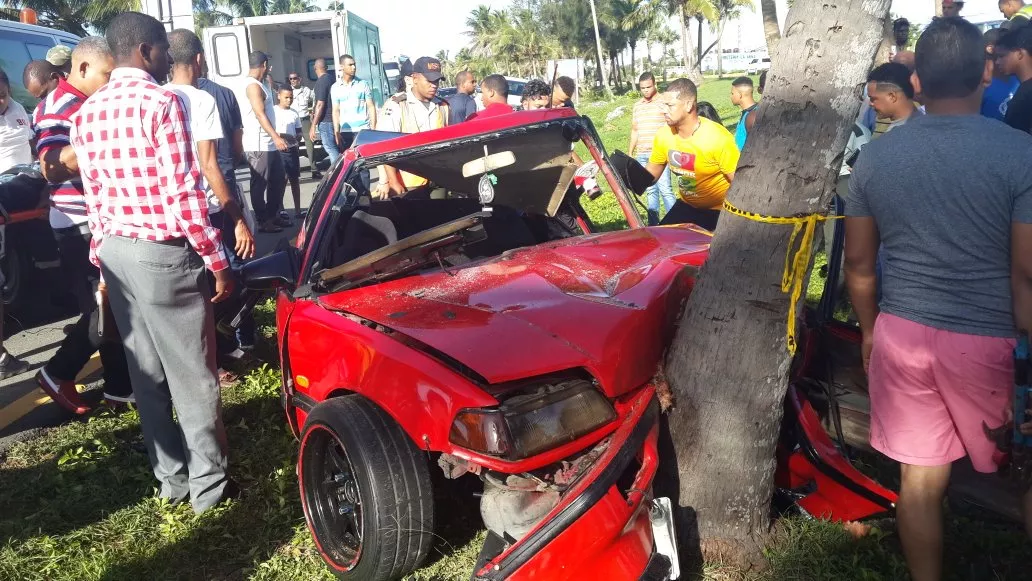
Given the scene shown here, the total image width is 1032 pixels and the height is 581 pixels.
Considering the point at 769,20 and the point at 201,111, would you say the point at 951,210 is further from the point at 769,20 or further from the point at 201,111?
the point at 769,20

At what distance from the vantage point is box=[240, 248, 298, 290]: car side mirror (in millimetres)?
3328

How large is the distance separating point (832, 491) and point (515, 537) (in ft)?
4.07

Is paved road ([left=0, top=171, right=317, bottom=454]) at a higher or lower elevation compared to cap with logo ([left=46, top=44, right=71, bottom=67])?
lower

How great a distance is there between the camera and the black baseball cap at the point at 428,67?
27.4ft

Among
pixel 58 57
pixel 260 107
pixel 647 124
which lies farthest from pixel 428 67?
pixel 58 57

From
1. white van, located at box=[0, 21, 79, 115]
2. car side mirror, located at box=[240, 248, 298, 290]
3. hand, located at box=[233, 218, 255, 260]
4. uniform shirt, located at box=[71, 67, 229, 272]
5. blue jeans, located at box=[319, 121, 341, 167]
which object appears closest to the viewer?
uniform shirt, located at box=[71, 67, 229, 272]

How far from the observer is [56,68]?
20.8 feet

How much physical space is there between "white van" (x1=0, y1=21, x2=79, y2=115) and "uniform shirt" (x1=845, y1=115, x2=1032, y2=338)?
8135 millimetres

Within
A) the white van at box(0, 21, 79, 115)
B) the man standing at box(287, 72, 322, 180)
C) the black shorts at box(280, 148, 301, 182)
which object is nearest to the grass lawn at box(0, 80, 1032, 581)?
the white van at box(0, 21, 79, 115)

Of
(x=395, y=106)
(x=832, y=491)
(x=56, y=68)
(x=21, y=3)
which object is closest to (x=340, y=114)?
(x=395, y=106)

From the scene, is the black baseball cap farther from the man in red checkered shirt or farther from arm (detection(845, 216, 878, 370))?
arm (detection(845, 216, 878, 370))

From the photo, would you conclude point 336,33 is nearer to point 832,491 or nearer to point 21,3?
point 832,491

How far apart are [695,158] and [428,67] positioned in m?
3.99

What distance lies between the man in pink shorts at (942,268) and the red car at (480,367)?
0.36m
